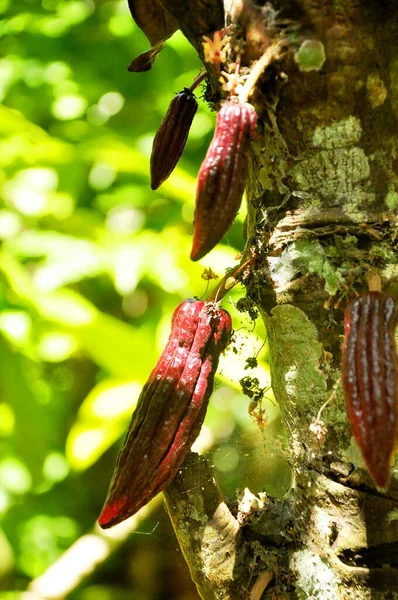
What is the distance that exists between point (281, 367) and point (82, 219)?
0.94m

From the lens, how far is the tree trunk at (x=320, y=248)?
0.61 m

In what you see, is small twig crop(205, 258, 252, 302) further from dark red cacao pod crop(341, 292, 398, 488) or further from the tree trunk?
dark red cacao pod crop(341, 292, 398, 488)

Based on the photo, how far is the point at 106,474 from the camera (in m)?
1.79

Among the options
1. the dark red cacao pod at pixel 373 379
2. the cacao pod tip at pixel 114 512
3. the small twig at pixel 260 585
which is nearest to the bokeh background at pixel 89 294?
the small twig at pixel 260 585

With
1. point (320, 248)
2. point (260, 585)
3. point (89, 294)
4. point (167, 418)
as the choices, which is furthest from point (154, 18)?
point (89, 294)

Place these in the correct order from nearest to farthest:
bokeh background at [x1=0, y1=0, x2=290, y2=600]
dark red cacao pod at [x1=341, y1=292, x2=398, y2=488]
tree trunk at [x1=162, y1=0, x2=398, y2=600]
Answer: dark red cacao pod at [x1=341, y1=292, x2=398, y2=488] < tree trunk at [x1=162, y1=0, x2=398, y2=600] < bokeh background at [x1=0, y1=0, x2=290, y2=600]

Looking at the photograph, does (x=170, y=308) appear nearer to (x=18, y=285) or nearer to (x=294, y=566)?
(x=18, y=285)

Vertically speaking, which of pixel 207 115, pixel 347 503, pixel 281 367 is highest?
pixel 207 115

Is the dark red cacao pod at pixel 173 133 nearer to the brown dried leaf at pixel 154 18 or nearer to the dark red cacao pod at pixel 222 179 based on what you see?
the brown dried leaf at pixel 154 18

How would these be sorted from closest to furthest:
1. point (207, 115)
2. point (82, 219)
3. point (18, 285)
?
1. point (18, 285)
2. point (82, 219)
3. point (207, 115)

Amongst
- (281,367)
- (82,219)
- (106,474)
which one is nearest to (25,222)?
(82,219)

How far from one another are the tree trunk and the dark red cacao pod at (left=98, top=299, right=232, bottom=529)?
71 mm

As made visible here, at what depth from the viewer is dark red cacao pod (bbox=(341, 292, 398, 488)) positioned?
502 millimetres

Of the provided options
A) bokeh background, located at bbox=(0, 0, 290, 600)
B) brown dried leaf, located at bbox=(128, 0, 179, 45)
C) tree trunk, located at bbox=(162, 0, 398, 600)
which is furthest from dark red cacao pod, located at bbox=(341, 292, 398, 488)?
bokeh background, located at bbox=(0, 0, 290, 600)
